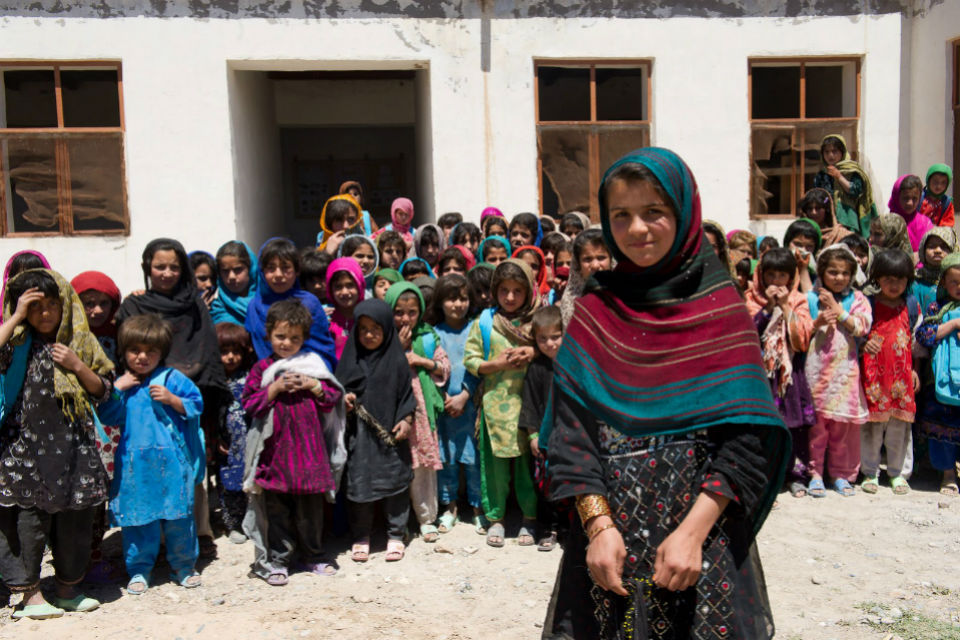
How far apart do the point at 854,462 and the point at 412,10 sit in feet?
17.4

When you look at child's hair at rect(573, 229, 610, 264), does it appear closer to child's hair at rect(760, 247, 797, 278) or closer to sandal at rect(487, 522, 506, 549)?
child's hair at rect(760, 247, 797, 278)

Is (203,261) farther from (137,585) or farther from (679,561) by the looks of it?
(679,561)

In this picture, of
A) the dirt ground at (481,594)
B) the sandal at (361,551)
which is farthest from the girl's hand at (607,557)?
the sandal at (361,551)

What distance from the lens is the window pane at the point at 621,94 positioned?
7.64 meters

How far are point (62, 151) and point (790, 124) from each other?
6.92 m

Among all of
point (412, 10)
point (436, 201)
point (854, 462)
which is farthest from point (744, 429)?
point (412, 10)

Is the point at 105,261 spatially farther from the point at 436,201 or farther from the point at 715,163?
the point at 715,163

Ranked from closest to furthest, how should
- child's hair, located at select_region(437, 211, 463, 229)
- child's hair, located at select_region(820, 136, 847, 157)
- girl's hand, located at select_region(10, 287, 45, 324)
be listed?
girl's hand, located at select_region(10, 287, 45, 324), child's hair, located at select_region(820, 136, 847, 157), child's hair, located at select_region(437, 211, 463, 229)

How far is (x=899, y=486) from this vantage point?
473cm

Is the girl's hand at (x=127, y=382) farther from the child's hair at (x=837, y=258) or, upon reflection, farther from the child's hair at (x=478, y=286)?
the child's hair at (x=837, y=258)

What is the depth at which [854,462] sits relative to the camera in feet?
15.7

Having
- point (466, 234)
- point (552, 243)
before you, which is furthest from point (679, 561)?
point (466, 234)

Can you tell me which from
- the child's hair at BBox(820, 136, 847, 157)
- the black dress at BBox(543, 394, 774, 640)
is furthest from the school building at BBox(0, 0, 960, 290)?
the black dress at BBox(543, 394, 774, 640)

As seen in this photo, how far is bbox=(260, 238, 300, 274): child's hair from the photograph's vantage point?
13.6 feet
